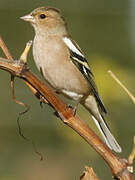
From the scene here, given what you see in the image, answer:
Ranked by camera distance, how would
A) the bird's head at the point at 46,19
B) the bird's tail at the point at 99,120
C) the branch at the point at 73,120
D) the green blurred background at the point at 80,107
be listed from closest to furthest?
the branch at the point at 73,120 → the bird's tail at the point at 99,120 → the bird's head at the point at 46,19 → the green blurred background at the point at 80,107

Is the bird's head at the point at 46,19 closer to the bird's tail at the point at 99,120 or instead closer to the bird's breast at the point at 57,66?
the bird's breast at the point at 57,66

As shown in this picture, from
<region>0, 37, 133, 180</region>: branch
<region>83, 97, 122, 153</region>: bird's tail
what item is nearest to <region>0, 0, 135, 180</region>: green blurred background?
<region>83, 97, 122, 153</region>: bird's tail

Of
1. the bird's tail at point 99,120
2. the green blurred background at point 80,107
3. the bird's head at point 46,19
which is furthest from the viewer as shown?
the green blurred background at point 80,107

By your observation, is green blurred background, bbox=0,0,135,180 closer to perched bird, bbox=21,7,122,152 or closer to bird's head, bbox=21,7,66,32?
perched bird, bbox=21,7,122,152

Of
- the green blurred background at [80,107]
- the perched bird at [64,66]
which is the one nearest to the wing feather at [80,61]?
the perched bird at [64,66]

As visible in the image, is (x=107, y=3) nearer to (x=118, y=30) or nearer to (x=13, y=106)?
(x=118, y=30)

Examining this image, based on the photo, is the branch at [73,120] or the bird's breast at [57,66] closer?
the branch at [73,120]

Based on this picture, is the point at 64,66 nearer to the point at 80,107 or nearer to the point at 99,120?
the point at 99,120
